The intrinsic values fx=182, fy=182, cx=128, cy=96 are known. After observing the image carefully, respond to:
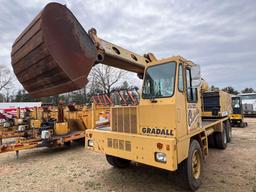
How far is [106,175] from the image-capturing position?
4570mm

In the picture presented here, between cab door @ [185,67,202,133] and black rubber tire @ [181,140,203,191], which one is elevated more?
cab door @ [185,67,202,133]

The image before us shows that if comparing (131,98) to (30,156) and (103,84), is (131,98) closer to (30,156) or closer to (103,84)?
(30,156)

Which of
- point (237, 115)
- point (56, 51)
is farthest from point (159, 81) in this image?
point (237, 115)

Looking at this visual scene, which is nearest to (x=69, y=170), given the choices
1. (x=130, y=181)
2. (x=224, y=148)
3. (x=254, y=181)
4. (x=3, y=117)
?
(x=130, y=181)

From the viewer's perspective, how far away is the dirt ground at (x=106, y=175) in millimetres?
3879

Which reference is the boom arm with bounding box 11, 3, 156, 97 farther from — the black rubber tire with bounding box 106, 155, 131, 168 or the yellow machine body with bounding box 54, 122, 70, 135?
the yellow machine body with bounding box 54, 122, 70, 135

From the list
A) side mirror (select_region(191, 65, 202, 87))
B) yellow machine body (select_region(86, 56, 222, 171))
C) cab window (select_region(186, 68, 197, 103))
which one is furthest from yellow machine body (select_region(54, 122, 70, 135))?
side mirror (select_region(191, 65, 202, 87))

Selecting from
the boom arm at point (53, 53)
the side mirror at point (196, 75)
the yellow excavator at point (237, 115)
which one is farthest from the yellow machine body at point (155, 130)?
the yellow excavator at point (237, 115)

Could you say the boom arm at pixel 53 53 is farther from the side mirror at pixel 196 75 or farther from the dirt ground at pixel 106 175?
the dirt ground at pixel 106 175

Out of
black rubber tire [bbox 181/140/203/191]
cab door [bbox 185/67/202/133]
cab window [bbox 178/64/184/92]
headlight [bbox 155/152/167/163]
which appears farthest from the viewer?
cab door [bbox 185/67/202/133]

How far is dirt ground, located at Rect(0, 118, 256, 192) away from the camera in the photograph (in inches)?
153

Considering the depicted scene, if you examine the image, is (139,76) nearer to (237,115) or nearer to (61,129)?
(61,129)

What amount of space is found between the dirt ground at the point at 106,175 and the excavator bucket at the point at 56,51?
2.52m

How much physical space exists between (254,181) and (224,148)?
2995 millimetres
